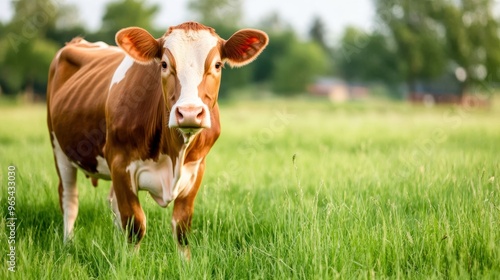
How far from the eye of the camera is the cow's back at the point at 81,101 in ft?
13.1

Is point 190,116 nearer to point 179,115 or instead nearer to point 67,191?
point 179,115

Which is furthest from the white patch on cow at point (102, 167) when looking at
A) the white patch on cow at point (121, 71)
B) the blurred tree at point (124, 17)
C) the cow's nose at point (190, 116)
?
the blurred tree at point (124, 17)

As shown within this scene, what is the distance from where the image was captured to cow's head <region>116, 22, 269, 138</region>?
2813mm

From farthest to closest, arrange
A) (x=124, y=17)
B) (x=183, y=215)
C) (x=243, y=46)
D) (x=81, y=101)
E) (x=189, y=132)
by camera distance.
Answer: (x=124, y=17)
(x=81, y=101)
(x=183, y=215)
(x=243, y=46)
(x=189, y=132)

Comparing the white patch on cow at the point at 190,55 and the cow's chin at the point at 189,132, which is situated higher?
the white patch on cow at the point at 190,55

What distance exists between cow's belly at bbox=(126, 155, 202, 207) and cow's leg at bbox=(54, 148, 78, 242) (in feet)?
3.07

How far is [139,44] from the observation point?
3.25 meters

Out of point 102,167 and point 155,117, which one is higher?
point 155,117

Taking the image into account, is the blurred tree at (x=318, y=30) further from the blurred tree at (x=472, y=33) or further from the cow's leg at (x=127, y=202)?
the cow's leg at (x=127, y=202)

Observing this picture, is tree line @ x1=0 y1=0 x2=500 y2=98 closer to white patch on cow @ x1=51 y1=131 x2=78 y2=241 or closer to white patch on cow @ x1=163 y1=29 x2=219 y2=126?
white patch on cow @ x1=51 y1=131 x2=78 y2=241

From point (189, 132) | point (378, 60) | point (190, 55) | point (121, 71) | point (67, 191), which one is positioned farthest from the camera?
point (378, 60)

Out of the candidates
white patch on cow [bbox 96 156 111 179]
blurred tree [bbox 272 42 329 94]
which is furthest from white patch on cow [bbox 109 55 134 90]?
blurred tree [bbox 272 42 329 94]

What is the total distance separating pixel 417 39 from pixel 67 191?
34012 mm

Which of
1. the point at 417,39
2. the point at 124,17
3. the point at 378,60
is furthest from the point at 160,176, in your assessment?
the point at 378,60
